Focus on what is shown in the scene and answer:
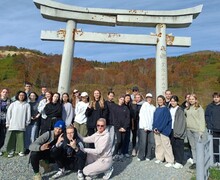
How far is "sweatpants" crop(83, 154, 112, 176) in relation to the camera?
14.9 feet

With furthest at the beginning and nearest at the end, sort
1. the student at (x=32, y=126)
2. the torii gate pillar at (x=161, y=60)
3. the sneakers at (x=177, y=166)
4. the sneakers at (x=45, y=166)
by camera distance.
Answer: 1. the torii gate pillar at (x=161, y=60)
2. the student at (x=32, y=126)
3. the sneakers at (x=177, y=166)
4. the sneakers at (x=45, y=166)

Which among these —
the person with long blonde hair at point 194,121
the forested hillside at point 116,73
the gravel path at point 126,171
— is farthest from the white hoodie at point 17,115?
the forested hillside at point 116,73

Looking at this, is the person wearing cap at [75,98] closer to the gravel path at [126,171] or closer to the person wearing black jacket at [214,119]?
the gravel path at [126,171]

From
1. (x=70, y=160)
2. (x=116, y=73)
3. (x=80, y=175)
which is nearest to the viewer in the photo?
(x=80, y=175)

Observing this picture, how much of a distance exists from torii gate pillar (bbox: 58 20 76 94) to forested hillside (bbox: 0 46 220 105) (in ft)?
81.1

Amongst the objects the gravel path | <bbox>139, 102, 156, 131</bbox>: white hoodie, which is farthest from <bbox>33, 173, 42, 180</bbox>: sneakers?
<bbox>139, 102, 156, 131</bbox>: white hoodie

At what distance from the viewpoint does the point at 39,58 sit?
53094 millimetres

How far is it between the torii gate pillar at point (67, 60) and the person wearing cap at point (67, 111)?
1531 mm

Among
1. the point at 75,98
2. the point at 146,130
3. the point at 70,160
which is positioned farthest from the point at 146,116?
the point at 70,160

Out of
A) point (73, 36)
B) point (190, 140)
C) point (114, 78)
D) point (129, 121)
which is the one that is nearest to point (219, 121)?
point (190, 140)

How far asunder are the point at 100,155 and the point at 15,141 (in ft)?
7.24

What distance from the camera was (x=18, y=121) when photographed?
18.4ft

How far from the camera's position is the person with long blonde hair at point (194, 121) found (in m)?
5.30

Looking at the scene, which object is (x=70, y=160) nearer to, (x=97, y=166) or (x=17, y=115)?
(x=97, y=166)
